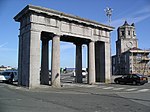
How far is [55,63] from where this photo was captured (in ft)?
90.4

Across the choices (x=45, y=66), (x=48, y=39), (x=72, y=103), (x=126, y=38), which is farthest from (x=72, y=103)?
(x=126, y=38)

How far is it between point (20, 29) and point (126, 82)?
1711 cm

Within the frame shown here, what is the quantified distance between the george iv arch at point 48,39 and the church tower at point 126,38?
77727 millimetres

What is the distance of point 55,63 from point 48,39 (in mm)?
5713

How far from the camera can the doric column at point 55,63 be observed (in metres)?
27.3

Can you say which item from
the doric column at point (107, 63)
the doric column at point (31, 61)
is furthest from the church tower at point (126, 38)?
the doric column at point (31, 61)

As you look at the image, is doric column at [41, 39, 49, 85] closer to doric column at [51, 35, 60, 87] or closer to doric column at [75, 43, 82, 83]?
doric column at [51, 35, 60, 87]

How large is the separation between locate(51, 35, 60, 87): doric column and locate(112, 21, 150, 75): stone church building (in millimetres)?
75350

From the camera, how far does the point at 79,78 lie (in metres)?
35.7

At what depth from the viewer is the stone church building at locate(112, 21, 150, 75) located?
10282 centimetres

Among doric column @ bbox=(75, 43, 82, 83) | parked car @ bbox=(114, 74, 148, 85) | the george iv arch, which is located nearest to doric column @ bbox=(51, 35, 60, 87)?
the george iv arch

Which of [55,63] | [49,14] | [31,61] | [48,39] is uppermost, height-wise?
[49,14]

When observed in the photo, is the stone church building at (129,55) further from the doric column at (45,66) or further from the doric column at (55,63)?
the doric column at (55,63)

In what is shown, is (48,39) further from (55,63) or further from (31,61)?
(31,61)
